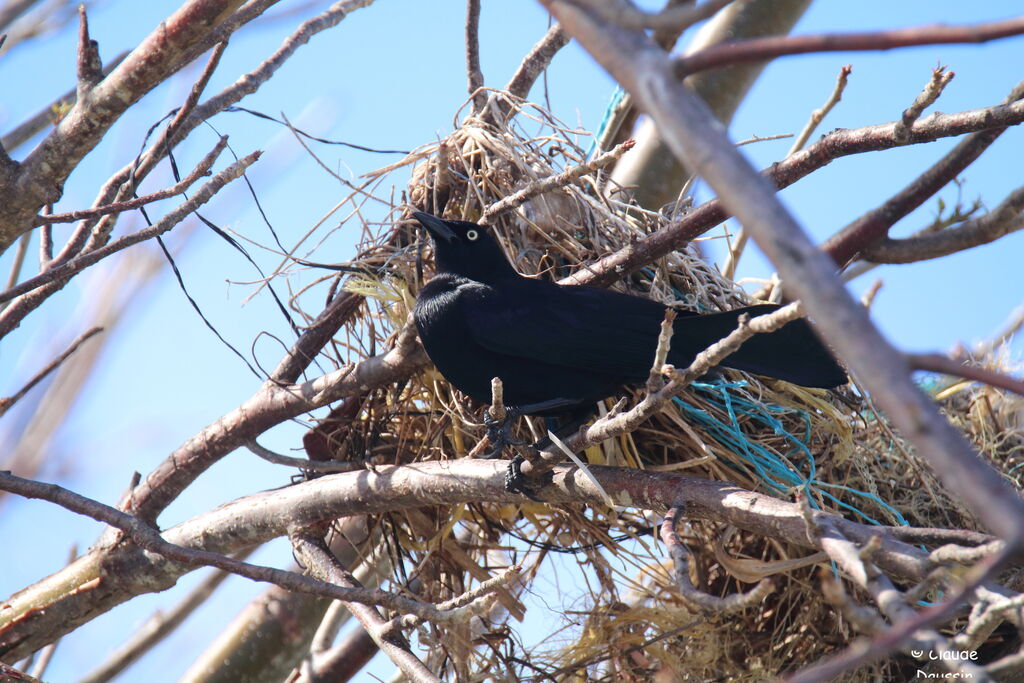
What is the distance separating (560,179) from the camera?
3162 mm

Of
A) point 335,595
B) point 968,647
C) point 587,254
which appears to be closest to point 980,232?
point 587,254

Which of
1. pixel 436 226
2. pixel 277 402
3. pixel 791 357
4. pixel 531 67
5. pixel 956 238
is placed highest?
pixel 531 67

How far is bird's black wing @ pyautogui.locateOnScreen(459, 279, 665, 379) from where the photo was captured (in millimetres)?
3488

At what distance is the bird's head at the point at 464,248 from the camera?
386cm

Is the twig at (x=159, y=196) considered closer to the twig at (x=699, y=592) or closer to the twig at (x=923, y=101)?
the twig at (x=699, y=592)

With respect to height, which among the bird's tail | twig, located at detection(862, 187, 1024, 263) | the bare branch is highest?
the bare branch

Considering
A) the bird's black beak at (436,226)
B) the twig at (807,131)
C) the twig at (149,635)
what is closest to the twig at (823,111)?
the twig at (807,131)

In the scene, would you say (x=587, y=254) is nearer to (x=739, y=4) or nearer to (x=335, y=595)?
(x=335, y=595)

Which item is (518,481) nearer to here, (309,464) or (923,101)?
(309,464)

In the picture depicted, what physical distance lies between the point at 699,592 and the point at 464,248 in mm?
2292

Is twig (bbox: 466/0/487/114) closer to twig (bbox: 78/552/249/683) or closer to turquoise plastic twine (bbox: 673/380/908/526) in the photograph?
turquoise plastic twine (bbox: 673/380/908/526)

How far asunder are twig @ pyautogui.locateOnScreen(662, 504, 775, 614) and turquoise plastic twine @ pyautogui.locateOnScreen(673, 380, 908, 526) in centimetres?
130

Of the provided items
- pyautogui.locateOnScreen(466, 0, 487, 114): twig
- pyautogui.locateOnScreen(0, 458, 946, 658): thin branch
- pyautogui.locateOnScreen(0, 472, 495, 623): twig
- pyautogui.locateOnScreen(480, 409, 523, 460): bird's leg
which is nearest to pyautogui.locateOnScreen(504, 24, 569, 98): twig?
pyautogui.locateOnScreen(466, 0, 487, 114): twig

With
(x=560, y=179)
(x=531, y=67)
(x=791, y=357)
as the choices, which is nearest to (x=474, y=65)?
(x=531, y=67)
